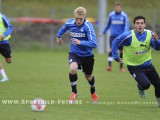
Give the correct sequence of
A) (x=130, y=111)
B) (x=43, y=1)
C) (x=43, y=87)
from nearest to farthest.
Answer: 1. (x=130, y=111)
2. (x=43, y=87)
3. (x=43, y=1)

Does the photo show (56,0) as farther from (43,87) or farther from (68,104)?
(68,104)

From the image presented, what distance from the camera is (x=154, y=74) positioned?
10414 mm

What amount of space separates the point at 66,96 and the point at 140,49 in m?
2.41

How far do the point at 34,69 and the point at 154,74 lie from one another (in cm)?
952

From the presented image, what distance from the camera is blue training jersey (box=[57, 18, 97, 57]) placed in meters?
10.7

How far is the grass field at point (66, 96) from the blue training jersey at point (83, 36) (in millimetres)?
1095

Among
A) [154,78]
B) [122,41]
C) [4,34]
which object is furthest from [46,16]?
[154,78]

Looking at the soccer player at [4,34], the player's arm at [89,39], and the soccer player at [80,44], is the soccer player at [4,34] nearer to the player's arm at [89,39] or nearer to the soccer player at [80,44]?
the soccer player at [80,44]

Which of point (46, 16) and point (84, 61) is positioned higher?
point (84, 61)

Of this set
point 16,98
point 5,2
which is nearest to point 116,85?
point 16,98

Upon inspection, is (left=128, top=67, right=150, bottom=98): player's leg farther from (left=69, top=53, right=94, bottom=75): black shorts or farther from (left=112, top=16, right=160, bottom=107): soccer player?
(left=69, top=53, right=94, bottom=75): black shorts

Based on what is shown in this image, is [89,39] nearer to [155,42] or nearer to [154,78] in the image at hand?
[155,42]

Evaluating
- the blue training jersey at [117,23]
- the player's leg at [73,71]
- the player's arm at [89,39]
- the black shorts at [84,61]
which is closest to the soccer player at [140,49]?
the player's arm at [89,39]

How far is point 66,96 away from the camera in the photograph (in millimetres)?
11984
